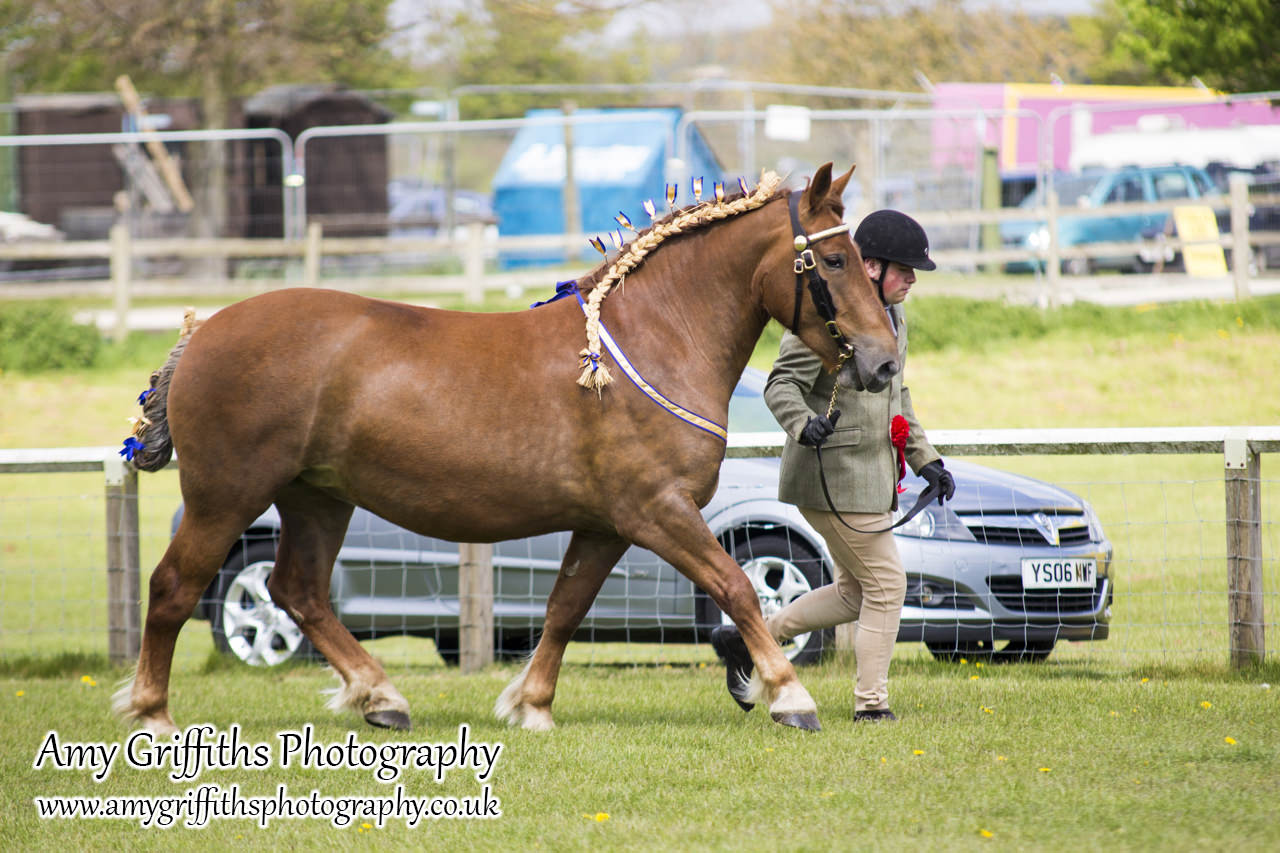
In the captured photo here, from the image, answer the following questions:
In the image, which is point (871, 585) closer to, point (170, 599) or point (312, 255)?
point (170, 599)

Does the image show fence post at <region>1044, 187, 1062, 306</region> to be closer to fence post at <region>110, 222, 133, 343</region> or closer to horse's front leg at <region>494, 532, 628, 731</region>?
fence post at <region>110, 222, 133, 343</region>

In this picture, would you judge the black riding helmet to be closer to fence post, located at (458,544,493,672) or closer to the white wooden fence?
the white wooden fence

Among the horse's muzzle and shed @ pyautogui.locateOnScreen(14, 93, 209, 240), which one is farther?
shed @ pyautogui.locateOnScreen(14, 93, 209, 240)

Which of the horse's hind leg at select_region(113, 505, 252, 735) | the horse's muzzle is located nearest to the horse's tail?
the horse's hind leg at select_region(113, 505, 252, 735)

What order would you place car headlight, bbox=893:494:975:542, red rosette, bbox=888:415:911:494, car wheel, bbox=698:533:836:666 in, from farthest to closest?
1. car wheel, bbox=698:533:836:666
2. car headlight, bbox=893:494:975:542
3. red rosette, bbox=888:415:911:494

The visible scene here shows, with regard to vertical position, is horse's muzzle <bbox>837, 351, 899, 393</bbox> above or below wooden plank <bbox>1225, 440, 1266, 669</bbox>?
above

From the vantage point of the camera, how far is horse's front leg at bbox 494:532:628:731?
5.57 meters

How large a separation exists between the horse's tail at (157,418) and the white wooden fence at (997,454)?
1.88 meters

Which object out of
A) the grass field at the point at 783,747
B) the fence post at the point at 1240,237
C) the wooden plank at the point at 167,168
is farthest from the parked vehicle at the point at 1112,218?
the wooden plank at the point at 167,168

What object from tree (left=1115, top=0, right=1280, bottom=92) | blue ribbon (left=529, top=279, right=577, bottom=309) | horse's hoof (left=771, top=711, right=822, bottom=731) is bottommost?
horse's hoof (left=771, top=711, right=822, bottom=731)

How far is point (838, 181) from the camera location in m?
5.07

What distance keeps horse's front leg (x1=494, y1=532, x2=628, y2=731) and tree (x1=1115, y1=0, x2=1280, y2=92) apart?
9120mm

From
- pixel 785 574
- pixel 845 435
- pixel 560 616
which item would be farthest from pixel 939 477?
pixel 785 574

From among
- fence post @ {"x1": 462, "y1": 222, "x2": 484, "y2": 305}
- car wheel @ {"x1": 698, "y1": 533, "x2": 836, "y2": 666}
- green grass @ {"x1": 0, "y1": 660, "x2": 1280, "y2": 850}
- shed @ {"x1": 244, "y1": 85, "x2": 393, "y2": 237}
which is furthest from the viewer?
shed @ {"x1": 244, "y1": 85, "x2": 393, "y2": 237}
